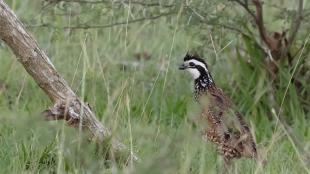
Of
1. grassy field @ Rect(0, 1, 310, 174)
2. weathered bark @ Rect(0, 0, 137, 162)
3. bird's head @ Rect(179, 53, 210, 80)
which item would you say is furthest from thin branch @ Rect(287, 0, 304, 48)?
weathered bark @ Rect(0, 0, 137, 162)

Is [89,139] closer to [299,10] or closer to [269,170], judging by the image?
[269,170]

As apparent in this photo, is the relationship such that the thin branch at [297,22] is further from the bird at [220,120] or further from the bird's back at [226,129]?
the bird's back at [226,129]

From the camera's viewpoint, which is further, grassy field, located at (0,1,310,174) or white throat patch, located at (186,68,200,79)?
white throat patch, located at (186,68,200,79)

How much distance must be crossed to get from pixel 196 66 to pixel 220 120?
24.3 inches

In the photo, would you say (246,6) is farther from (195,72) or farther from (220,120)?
(220,120)

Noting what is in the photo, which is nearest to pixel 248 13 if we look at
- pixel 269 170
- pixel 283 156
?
pixel 283 156

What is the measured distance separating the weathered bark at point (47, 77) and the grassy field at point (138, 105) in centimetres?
9

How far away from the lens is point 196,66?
645 cm

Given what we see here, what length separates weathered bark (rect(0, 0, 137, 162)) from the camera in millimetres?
5070

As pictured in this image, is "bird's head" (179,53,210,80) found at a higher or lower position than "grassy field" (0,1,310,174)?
higher

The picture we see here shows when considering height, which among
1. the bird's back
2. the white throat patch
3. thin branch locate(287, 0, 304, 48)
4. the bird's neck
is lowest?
the bird's back

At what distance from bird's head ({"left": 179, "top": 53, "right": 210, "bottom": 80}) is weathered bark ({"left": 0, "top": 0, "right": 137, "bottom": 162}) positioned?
4.15ft

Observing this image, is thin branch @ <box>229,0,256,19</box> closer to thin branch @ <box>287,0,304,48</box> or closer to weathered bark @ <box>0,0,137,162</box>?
thin branch @ <box>287,0,304,48</box>

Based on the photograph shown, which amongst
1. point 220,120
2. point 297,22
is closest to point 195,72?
point 220,120
